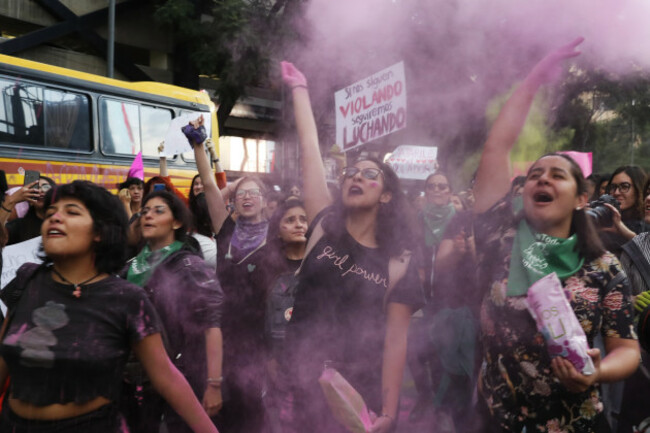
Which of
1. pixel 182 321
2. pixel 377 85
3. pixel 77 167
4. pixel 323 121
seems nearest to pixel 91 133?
pixel 77 167

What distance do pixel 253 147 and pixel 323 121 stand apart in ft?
34.4

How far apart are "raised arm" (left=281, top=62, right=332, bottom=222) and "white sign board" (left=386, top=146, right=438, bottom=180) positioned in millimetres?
6141

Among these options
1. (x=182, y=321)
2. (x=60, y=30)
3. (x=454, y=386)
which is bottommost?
(x=454, y=386)

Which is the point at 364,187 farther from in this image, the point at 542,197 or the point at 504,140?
the point at 542,197

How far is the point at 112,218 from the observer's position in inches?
86.0

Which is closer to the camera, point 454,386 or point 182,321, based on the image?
point 182,321

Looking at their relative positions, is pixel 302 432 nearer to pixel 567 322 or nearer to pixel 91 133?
pixel 567 322

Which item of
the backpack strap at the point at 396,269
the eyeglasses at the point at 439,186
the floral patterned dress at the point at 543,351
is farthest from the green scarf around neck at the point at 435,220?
the floral patterned dress at the point at 543,351

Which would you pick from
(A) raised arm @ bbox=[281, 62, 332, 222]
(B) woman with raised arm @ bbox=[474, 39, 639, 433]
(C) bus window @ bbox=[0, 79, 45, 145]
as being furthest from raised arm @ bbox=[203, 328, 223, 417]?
(C) bus window @ bbox=[0, 79, 45, 145]

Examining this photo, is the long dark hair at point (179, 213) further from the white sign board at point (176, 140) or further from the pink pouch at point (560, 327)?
the white sign board at point (176, 140)

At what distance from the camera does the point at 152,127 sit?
9.52 meters

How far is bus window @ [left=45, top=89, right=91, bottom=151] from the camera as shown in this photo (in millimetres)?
8055

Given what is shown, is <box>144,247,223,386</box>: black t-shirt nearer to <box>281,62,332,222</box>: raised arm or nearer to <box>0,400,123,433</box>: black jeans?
<box>281,62,332,222</box>: raised arm

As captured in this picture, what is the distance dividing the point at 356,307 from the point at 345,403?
384 mm
